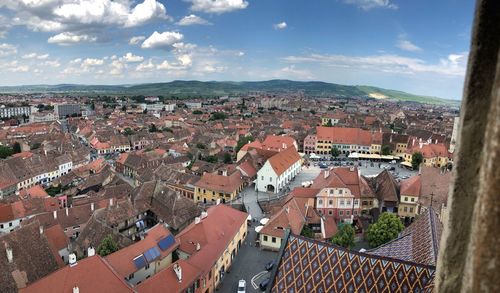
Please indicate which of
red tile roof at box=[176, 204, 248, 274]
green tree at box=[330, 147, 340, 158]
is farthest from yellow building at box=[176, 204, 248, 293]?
green tree at box=[330, 147, 340, 158]

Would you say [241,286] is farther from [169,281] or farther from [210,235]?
[210,235]

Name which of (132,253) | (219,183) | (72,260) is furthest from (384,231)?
(219,183)

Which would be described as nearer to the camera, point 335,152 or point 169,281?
point 169,281

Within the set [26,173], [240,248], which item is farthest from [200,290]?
[26,173]

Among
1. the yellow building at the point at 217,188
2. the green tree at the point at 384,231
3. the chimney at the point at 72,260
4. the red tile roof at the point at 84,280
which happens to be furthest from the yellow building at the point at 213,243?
the yellow building at the point at 217,188

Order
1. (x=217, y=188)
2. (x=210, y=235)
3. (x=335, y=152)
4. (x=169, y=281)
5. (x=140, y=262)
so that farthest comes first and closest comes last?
(x=335, y=152) → (x=217, y=188) → (x=210, y=235) → (x=140, y=262) → (x=169, y=281)

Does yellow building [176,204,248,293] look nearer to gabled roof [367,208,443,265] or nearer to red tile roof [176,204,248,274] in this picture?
red tile roof [176,204,248,274]
